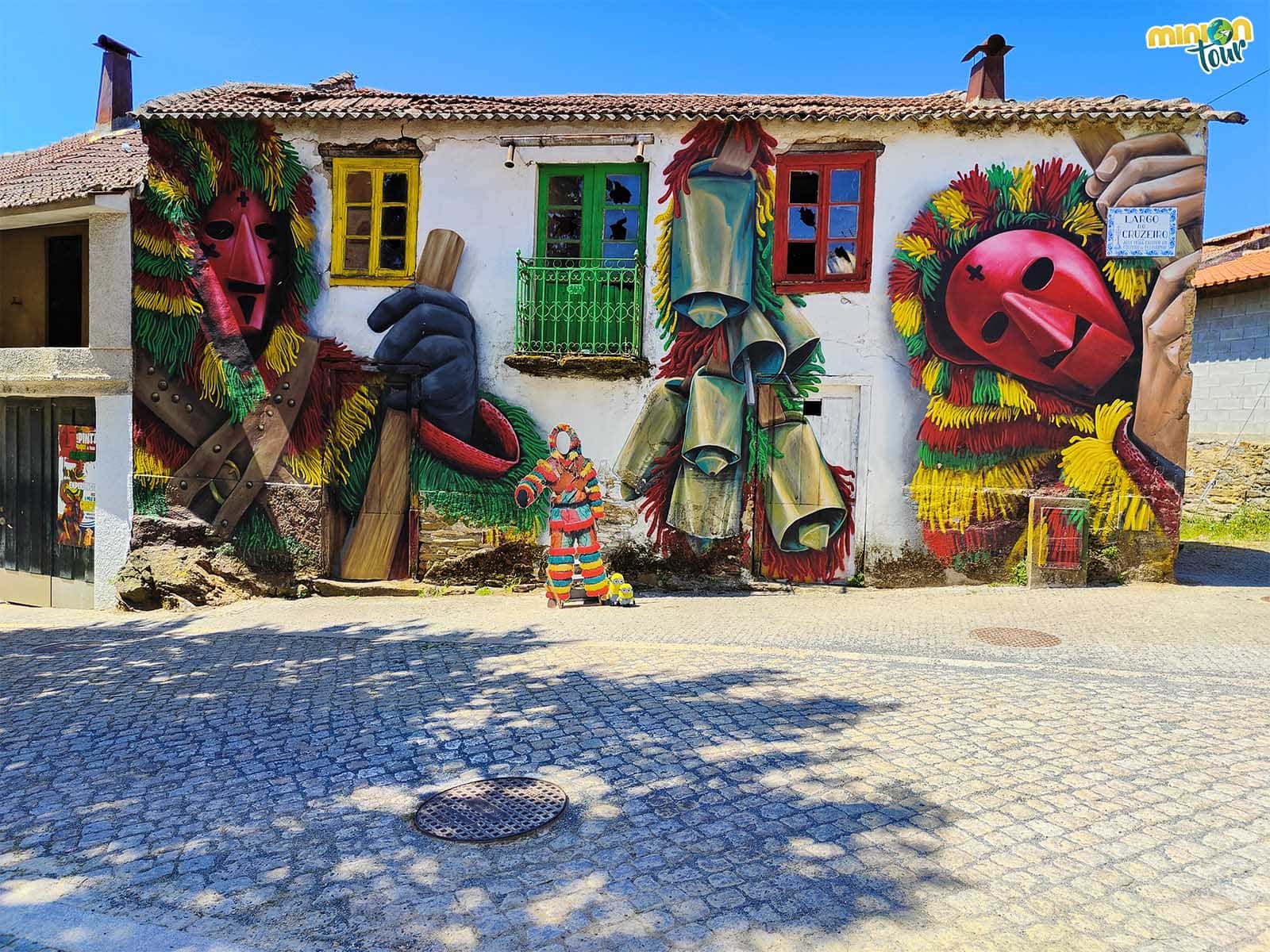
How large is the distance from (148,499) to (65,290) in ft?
13.6

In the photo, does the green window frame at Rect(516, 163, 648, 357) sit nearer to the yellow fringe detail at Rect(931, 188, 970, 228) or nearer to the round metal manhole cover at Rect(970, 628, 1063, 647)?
the yellow fringe detail at Rect(931, 188, 970, 228)

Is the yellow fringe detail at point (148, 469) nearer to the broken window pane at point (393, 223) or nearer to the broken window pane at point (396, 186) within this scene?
the broken window pane at point (393, 223)

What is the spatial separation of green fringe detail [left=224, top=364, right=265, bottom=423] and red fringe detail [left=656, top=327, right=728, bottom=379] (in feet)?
17.6

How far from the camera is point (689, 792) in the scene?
4.23m

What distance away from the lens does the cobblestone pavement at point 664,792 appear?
10.5ft

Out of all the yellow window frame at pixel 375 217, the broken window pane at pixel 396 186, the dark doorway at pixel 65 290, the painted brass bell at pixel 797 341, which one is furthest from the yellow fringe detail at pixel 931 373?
the dark doorway at pixel 65 290

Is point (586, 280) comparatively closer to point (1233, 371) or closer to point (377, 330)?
point (377, 330)

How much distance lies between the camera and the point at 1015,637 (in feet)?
24.8

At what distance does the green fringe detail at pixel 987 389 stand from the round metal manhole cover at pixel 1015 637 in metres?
A: 3.09

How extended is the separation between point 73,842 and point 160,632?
19.2 feet

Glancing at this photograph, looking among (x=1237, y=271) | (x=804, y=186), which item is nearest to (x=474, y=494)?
(x=804, y=186)

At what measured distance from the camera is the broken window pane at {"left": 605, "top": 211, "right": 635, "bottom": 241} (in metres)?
10.3

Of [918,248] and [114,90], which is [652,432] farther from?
[114,90]

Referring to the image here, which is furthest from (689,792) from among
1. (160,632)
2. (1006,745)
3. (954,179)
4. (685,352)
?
(954,179)
